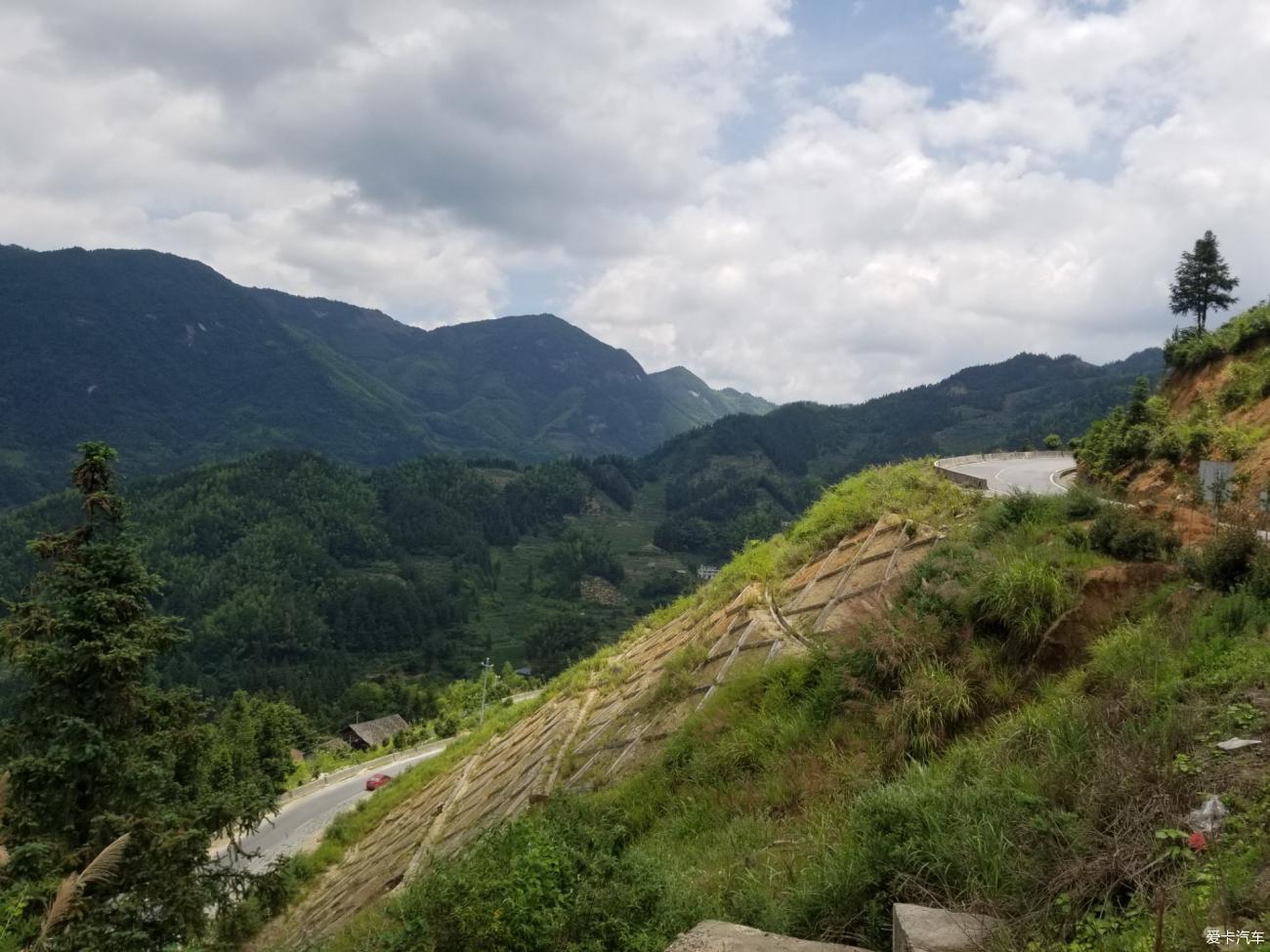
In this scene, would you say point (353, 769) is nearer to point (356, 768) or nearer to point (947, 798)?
point (356, 768)

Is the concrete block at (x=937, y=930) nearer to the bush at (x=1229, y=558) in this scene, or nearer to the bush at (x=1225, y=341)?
the bush at (x=1229, y=558)

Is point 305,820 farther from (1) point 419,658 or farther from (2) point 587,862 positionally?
(1) point 419,658

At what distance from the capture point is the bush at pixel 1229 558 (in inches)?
301

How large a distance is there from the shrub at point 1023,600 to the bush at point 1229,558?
127 cm

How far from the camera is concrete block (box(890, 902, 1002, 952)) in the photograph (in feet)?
14.5

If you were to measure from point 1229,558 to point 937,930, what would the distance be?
220 inches

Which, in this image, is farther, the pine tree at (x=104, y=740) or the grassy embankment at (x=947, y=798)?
the pine tree at (x=104, y=740)

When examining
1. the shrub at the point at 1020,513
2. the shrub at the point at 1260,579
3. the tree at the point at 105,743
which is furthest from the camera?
the tree at the point at 105,743

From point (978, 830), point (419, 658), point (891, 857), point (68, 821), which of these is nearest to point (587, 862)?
point (891, 857)

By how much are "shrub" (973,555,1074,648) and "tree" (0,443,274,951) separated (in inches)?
465

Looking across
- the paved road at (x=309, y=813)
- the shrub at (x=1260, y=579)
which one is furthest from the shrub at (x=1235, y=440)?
the paved road at (x=309, y=813)

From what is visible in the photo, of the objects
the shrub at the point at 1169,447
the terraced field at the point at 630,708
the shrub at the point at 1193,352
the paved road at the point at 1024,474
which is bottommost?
the terraced field at the point at 630,708

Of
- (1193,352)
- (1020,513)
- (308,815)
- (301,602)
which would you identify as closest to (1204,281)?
(1193,352)

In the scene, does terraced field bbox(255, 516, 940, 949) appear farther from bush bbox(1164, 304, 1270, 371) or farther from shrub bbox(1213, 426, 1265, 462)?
bush bbox(1164, 304, 1270, 371)
